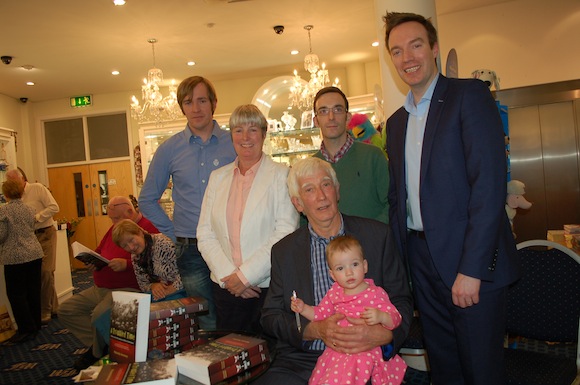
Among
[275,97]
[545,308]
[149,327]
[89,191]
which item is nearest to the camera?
[149,327]

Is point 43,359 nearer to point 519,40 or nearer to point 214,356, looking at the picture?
point 214,356

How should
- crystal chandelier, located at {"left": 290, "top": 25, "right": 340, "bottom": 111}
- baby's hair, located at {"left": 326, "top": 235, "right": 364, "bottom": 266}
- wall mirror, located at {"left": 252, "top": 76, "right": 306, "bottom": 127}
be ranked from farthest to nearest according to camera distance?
wall mirror, located at {"left": 252, "top": 76, "right": 306, "bottom": 127}, crystal chandelier, located at {"left": 290, "top": 25, "right": 340, "bottom": 111}, baby's hair, located at {"left": 326, "top": 235, "right": 364, "bottom": 266}

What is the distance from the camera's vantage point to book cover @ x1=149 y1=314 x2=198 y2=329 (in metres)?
1.84

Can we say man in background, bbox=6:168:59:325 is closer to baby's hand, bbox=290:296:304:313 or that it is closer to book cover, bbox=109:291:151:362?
book cover, bbox=109:291:151:362

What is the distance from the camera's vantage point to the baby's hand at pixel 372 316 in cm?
159

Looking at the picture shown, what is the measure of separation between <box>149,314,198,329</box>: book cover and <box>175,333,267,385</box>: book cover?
25 centimetres

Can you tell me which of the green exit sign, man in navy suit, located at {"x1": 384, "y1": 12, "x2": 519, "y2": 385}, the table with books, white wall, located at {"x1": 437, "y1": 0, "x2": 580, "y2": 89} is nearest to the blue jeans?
the table with books

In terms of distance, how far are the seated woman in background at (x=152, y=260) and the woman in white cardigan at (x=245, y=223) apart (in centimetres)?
93

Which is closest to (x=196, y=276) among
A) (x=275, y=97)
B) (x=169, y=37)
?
(x=169, y=37)

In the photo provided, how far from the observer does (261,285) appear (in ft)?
7.44

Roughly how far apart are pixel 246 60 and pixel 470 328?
293 inches

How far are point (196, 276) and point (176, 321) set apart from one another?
85cm

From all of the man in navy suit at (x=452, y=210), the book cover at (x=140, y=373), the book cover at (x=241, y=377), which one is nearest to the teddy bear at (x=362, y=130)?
the man in navy suit at (x=452, y=210)

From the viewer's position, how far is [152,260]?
328 cm
